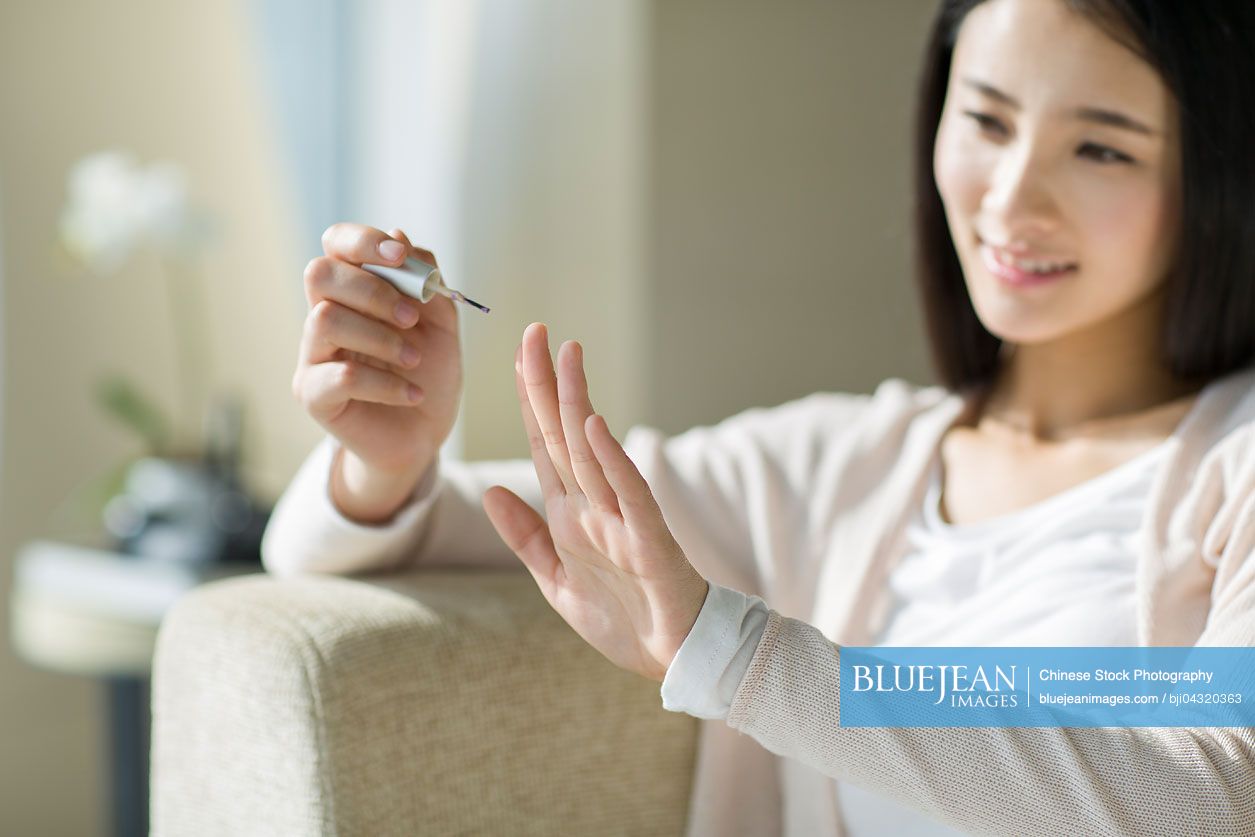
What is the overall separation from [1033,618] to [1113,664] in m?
0.07

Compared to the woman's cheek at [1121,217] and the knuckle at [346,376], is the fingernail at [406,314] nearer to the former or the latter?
the knuckle at [346,376]

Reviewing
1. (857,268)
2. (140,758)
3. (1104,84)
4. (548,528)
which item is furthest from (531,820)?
(857,268)

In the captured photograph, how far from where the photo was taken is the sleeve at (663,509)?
76cm

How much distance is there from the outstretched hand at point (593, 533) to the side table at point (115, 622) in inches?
29.9

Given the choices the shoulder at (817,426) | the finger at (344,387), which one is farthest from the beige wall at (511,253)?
the finger at (344,387)

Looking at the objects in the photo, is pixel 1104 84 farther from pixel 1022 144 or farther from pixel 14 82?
pixel 14 82

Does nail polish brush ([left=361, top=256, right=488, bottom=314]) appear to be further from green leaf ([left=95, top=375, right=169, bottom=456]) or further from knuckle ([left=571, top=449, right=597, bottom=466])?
green leaf ([left=95, top=375, right=169, bottom=456])

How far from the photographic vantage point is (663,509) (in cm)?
81

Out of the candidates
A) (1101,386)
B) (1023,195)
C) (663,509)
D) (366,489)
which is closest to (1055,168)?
(1023,195)

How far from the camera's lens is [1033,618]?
2.29ft

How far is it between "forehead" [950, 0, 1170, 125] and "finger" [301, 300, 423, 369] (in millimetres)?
345

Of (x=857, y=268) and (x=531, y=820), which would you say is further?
(x=857, y=268)

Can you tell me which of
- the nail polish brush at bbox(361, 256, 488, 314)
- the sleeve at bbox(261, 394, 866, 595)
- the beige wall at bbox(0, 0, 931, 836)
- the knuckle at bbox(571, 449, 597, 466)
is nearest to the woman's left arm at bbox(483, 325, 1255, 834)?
the knuckle at bbox(571, 449, 597, 466)

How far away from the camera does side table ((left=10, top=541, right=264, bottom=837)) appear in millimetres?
1273
